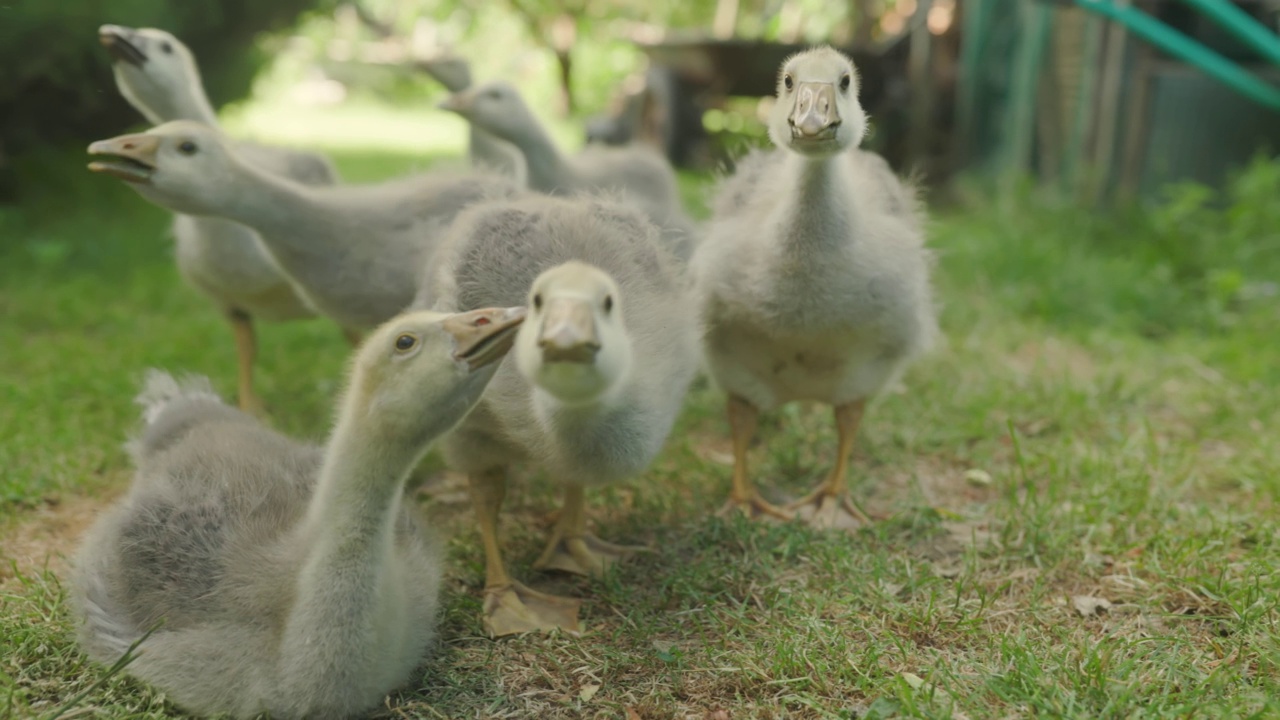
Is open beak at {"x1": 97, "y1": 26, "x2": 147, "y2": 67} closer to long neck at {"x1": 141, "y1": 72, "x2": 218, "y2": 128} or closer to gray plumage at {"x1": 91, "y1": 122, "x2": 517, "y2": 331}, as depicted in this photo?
long neck at {"x1": 141, "y1": 72, "x2": 218, "y2": 128}

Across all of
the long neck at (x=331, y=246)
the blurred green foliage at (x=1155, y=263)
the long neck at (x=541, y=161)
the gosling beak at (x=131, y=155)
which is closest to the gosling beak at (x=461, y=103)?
the long neck at (x=541, y=161)

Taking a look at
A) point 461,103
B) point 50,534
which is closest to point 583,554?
point 50,534

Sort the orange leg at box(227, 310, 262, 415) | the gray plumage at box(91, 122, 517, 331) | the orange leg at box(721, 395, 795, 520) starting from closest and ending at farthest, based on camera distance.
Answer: the gray plumage at box(91, 122, 517, 331) → the orange leg at box(721, 395, 795, 520) → the orange leg at box(227, 310, 262, 415)

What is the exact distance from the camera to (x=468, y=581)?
333 centimetres

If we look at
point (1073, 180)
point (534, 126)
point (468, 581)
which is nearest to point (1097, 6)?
point (1073, 180)

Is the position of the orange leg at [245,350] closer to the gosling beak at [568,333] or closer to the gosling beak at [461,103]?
the gosling beak at [461,103]

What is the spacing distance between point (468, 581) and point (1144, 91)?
6409 mm

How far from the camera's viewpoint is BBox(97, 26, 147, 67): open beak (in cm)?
412

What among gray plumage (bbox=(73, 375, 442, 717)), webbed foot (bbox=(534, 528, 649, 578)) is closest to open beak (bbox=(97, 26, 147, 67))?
gray plumage (bbox=(73, 375, 442, 717))

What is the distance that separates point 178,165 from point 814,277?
223 centimetres

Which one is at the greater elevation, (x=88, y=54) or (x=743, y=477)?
(x=88, y=54)

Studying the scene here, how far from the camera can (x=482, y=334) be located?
8.02ft

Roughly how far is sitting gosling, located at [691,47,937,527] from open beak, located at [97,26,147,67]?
2.52 metres

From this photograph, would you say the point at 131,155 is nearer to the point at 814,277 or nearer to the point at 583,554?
the point at 583,554
